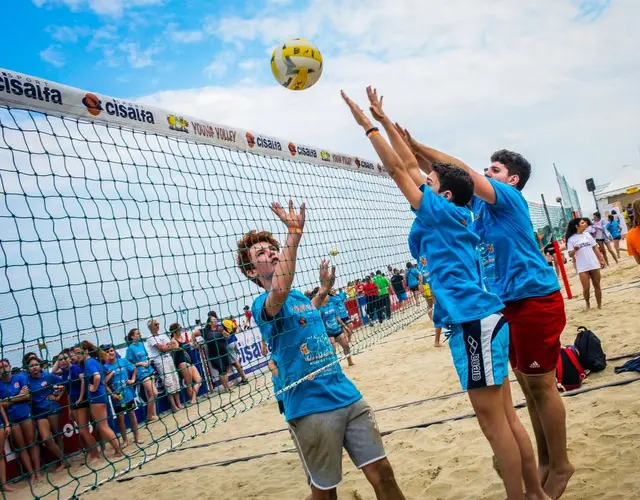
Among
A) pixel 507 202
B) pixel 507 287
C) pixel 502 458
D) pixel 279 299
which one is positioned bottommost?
pixel 502 458

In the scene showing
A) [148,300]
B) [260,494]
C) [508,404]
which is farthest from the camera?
[260,494]

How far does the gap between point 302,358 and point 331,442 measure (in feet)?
1.39

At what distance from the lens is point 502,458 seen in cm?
224

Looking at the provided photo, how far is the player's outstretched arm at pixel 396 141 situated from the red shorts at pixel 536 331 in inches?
35.2

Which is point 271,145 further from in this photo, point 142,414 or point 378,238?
point 142,414

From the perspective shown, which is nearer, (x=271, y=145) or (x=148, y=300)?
(x=148, y=300)

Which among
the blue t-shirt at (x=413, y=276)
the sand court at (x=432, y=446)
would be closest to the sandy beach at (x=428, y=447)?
the sand court at (x=432, y=446)

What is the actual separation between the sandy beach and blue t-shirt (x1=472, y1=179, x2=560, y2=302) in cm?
116

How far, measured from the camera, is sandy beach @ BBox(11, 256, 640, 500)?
3.07 meters

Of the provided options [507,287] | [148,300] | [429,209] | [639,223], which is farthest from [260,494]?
[639,223]

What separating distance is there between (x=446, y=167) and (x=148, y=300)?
1894mm

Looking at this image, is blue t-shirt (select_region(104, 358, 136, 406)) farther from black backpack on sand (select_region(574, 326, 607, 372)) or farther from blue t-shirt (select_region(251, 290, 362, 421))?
black backpack on sand (select_region(574, 326, 607, 372))

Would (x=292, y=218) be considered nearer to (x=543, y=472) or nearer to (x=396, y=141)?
(x=396, y=141)

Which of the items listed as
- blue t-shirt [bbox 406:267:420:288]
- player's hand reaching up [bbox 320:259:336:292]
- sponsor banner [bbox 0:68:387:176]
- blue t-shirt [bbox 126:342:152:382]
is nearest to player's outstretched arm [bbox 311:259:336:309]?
player's hand reaching up [bbox 320:259:336:292]
